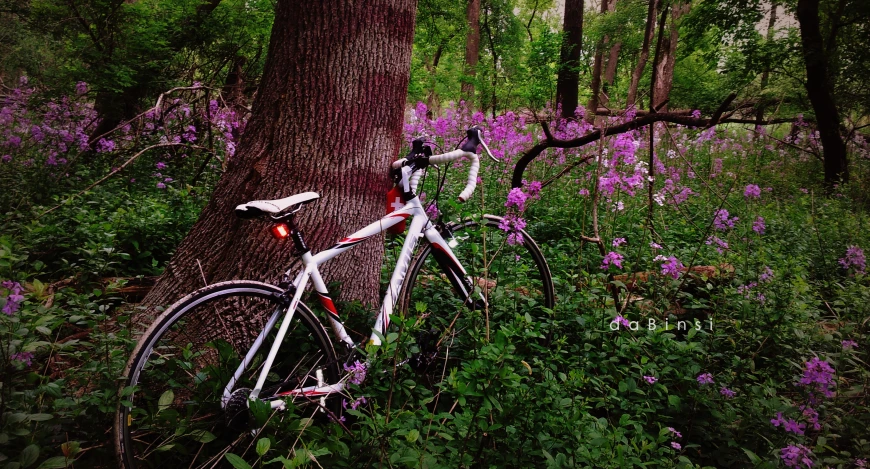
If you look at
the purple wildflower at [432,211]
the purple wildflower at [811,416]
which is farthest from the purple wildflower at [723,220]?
the purple wildflower at [432,211]

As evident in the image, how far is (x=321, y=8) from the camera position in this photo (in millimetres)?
2184

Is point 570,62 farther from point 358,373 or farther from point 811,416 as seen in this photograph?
point 358,373

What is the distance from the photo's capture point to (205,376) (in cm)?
171

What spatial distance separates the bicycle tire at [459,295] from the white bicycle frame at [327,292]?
0.28ft

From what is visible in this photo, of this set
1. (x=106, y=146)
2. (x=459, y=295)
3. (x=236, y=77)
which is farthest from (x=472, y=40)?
(x=459, y=295)

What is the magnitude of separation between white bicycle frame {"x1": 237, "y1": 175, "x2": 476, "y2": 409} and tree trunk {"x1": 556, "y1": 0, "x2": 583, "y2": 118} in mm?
7249

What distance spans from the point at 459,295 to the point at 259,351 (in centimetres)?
121

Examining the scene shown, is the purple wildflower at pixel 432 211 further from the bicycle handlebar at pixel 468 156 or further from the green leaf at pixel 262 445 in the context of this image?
the green leaf at pixel 262 445

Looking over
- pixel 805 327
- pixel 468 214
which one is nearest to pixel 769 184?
pixel 805 327

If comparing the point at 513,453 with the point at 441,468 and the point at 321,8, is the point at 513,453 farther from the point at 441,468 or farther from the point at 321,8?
the point at 321,8

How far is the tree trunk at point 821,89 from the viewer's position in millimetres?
6820

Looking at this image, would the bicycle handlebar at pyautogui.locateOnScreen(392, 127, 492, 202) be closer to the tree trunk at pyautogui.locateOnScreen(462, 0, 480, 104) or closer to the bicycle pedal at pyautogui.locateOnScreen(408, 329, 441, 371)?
the bicycle pedal at pyautogui.locateOnScreen(408, 329, 441, 371)

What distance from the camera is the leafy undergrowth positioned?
1.49 meters

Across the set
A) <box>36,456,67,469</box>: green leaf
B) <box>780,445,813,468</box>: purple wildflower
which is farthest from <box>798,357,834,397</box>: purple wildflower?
<box>36,456,67,469</box>: green leaf
